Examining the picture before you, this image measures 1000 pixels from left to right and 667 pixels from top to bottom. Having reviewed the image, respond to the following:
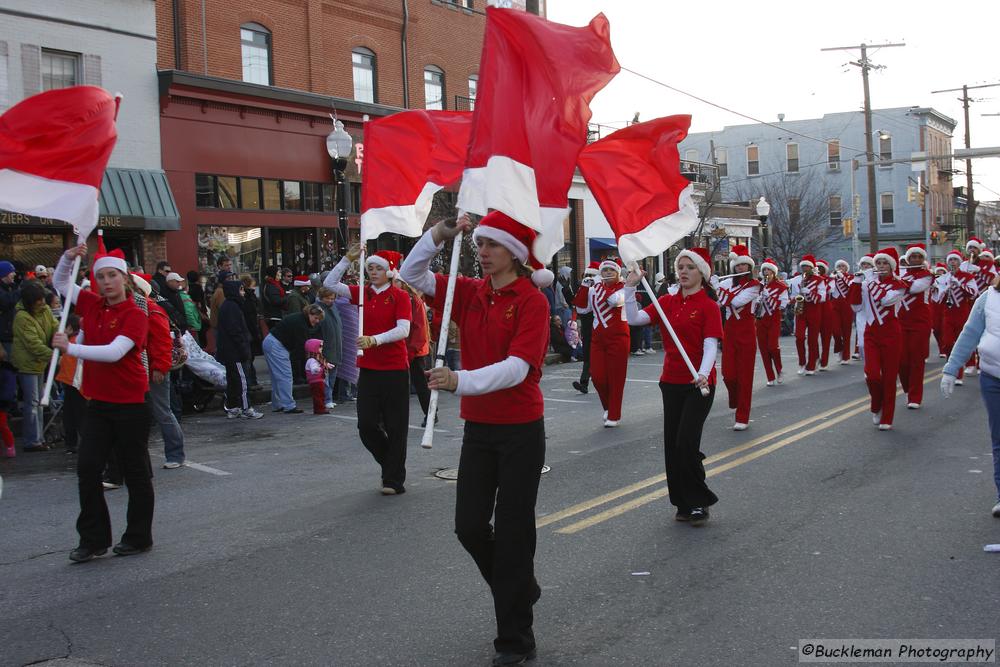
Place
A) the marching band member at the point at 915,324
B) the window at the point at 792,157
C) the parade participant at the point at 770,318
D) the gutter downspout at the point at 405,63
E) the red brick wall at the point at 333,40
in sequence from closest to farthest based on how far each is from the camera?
1. the marching band member at the point at 915,324
2. the parade participant at the point at 770,318
3. the red brick wall at the point at 333,40
4. the gutter downspout at the point at 405,63
5. the window at the point at 792,157

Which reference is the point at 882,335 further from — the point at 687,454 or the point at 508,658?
the point at 508,658

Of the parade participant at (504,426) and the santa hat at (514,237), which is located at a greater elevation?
the santa hat at (514,237)

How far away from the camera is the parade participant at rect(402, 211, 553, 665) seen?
15.2 feet

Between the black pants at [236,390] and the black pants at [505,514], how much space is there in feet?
31.9

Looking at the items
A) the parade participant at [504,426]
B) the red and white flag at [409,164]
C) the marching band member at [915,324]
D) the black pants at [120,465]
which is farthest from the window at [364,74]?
the parade participant at [504,426]

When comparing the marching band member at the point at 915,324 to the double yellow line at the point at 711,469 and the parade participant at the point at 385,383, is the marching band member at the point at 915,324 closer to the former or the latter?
the double yellow line at the point at 711,469

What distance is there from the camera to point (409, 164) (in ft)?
26.7

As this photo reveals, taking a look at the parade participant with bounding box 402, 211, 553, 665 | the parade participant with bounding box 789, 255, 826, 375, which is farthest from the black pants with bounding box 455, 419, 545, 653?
the parade participant with bounding box 789, 255, 826, 375

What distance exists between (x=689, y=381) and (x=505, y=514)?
121 inches

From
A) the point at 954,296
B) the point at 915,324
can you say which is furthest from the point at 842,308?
the point at 915,324

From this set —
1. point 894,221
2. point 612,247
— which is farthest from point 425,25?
point 894,221

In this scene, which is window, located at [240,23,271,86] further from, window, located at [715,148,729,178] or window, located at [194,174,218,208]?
window, located at [715,148,729,178]

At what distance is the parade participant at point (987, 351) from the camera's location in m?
6.61

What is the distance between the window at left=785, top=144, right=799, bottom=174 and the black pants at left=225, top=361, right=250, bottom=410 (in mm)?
60032
